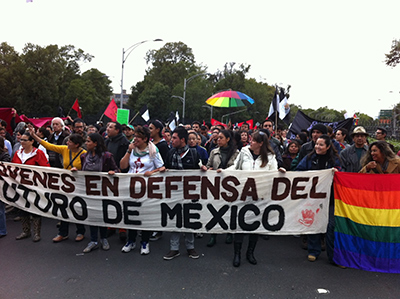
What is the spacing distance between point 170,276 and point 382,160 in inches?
127

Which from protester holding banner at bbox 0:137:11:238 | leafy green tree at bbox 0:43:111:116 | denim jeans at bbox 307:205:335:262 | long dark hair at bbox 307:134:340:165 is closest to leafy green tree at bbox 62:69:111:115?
leafy green tree at bbox 0:43:111:116

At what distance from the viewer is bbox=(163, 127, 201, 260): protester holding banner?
447cm

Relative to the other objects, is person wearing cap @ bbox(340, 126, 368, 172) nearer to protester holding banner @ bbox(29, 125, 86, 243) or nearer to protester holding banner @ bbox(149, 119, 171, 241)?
protester holding banner @ bbox(149, 119, 171, 241)

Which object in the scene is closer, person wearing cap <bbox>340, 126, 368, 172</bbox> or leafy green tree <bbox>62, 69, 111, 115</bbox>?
person wearing cap <bbox>340, 126, 368, 172</bbox>

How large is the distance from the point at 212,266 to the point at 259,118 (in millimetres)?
60320

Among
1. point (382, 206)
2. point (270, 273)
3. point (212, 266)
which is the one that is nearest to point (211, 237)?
point (212, 266)

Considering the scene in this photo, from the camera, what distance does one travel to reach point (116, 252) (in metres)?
4.60

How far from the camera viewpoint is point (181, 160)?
15.3 feet

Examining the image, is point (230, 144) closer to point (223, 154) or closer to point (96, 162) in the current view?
point (223, 154)

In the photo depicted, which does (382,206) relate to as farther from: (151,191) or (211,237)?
(151,191)

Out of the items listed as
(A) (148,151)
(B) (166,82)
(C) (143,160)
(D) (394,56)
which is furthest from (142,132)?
(B) (166,82)

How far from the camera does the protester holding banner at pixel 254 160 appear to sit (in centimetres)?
429

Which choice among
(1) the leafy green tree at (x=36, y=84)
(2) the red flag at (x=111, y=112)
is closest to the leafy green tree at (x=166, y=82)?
(1) the leafy green tree at (x=36, y=84)

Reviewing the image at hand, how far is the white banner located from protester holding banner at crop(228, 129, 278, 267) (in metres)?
0.12
